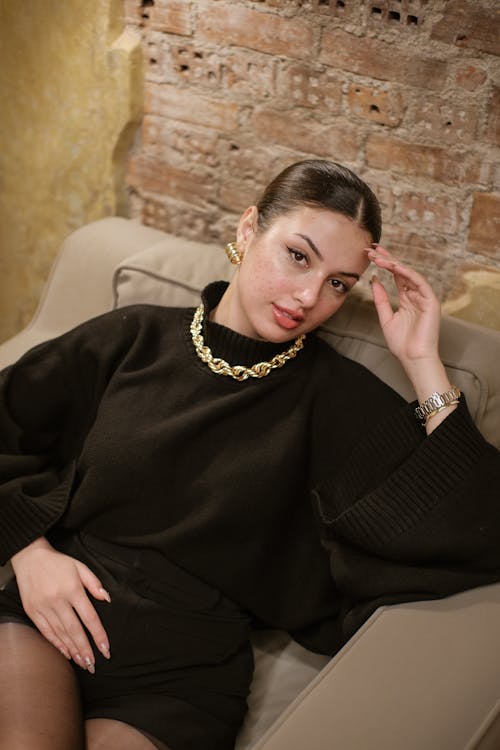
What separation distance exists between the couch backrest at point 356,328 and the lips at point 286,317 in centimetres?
24

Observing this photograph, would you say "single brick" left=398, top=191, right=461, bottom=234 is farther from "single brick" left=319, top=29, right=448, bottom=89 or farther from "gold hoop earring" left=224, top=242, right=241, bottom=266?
"gold hoop earring" left=224, top=242, right=241, bottom=266

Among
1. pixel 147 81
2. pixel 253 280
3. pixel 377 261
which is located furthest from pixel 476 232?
pixel 147 81

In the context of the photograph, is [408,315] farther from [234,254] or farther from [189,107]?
[189,107]

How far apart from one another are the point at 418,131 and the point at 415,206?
0.16 metres

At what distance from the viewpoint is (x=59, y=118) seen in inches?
92.2

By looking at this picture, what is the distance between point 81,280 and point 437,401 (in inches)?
35.8

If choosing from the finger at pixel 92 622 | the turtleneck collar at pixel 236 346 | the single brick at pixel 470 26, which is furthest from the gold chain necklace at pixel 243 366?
the single brick at pixel 470 26

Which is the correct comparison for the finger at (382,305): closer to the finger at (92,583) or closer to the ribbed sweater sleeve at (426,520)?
the ribbed sweater sleeve at (426,520)

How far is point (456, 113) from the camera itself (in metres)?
1.82

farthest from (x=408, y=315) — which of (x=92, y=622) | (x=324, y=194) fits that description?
(x=92, y=622)

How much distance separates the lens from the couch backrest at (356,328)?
165 centimetres

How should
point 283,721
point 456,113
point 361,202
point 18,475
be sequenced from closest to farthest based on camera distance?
1. point 283,721
2. point 361,202
3. point 18,475
4. point 456,113

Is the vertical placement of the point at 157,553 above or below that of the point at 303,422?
below

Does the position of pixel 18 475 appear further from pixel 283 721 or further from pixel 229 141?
pixel 229 141
